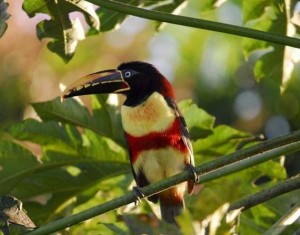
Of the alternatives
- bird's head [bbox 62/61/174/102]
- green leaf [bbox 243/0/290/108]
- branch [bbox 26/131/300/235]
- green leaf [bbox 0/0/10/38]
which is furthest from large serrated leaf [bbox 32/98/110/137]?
branch [bbox 26/131/300/235]

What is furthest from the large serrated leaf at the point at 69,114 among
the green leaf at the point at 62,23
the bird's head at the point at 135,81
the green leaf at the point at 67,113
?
the green leaf at the point at 62,23

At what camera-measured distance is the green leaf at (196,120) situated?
2.86 metres

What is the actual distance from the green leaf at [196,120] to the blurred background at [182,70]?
2.86 meters

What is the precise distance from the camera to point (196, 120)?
289 cm

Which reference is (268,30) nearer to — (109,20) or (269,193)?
(109,20)

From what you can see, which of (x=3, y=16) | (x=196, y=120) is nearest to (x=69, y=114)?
(x=196, y=120)

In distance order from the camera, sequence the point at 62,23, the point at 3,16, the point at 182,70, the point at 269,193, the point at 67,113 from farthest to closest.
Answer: the point at 182,70 < the point at 67,113 < the point at 62,23 < the point at 269,193 < the point at 3,16

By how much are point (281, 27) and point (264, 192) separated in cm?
73

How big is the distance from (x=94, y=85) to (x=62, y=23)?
410 millimetres

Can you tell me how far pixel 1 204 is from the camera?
2094 millimetres

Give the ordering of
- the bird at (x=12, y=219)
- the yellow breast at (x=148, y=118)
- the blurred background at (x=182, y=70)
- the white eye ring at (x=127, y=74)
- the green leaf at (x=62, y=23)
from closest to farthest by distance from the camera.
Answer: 1. the bird at (x=12, y=219)
2. the green leaf at (x=62, y=23)
3. the yellow breast at (x=148, y=118)
4. the white eye ring at (x=127, y=74)
5. the blurred background at (x=182, y=70)

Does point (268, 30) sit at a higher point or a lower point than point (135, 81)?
higher

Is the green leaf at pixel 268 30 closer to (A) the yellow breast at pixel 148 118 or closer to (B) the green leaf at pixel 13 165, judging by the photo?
(A) the yellow breast at pixel 148 118

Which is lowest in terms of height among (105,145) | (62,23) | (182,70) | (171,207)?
(182,70)
